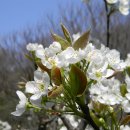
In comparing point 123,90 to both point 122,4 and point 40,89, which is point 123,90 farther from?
point 122,4

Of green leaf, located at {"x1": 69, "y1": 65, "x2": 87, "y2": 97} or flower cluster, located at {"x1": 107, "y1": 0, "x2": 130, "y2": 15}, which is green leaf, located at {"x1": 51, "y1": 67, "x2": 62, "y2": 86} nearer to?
green leaf, located at {"x1": 69, "y1": 65, "x2": 87, "y2": 97}

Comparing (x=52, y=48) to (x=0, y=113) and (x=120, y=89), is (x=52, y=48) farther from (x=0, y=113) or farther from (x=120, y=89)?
(x=0, y=113)

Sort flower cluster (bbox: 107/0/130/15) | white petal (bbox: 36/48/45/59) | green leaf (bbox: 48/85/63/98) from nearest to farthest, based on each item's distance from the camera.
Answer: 1. green leaf (bbox: 48/85/63/98)
2. white petal (bbox: 36/48/45/59)
3. flower cluster (bbox: 107/0/130/15)

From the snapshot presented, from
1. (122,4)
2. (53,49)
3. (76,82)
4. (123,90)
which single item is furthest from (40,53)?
(122,4)

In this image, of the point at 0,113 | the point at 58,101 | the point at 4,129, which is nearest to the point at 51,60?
the point at 58,101

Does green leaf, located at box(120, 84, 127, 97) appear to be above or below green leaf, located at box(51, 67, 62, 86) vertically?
below

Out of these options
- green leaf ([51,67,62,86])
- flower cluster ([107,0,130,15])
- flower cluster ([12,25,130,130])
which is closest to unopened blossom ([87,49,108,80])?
flower cluster ([12,25,130,130])

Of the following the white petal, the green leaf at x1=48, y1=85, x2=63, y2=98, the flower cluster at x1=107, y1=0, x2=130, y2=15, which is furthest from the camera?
the flower cluster at x1=107, y1=0, x2=130, y2=15

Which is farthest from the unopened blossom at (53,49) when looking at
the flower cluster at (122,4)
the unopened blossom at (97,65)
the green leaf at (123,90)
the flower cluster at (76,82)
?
the flower cluster at (122,4)

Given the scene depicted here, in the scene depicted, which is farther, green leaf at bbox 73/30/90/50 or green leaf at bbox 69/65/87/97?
green leaf at bbox 73/30/90/50
